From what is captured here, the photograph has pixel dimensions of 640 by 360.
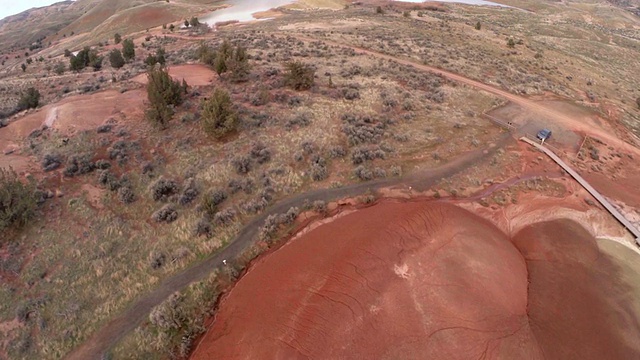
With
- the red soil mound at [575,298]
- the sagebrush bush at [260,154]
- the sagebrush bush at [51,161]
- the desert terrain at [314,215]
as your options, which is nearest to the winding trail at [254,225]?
the desert terrain at [314,215]

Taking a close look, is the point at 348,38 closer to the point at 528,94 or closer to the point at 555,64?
the point at 528,94

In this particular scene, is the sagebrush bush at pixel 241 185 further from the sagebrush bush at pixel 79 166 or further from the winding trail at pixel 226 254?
the sagebrush bush at pixel 79 166

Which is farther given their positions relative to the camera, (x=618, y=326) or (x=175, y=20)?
(x=175, y=20)

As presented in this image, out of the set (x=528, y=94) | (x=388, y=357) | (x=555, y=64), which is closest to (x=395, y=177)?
(x=388, y=357)

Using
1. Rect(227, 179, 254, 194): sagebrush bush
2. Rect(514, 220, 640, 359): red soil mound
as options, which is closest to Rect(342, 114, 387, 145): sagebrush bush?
Rect(227, 179, 254, 194): sagebrush bush

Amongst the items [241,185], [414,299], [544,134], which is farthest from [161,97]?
[544,134]
